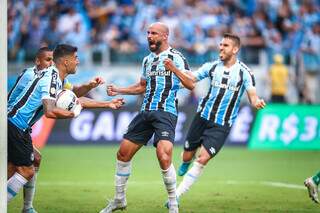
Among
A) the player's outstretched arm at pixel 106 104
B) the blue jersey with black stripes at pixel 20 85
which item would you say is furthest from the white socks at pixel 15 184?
the player's outstretched arm at pixel 106 104

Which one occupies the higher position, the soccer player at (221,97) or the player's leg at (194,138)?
the soccer player at (221,97)

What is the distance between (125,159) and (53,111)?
1891 millimetres

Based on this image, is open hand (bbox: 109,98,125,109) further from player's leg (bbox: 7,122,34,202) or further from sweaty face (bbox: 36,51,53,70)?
sweaty face (bbox: 36,51,53,70)

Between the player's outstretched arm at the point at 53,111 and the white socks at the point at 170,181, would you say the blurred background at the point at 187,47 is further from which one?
the player's outstretched arm at the point at 53,111

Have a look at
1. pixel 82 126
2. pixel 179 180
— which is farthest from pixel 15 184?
pixel 82 126

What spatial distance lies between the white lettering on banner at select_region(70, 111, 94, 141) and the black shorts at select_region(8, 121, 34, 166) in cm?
1249

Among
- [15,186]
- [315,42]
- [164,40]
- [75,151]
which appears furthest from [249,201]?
[315,42]

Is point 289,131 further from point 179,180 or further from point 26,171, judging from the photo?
point 26,171

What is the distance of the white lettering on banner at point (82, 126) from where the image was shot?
2241cm

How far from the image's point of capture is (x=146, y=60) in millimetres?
11305

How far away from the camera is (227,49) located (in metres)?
12.6

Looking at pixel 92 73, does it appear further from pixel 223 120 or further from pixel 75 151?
pixel 223 120

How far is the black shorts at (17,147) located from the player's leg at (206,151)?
117 inches

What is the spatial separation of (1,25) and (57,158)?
11.8 metres
